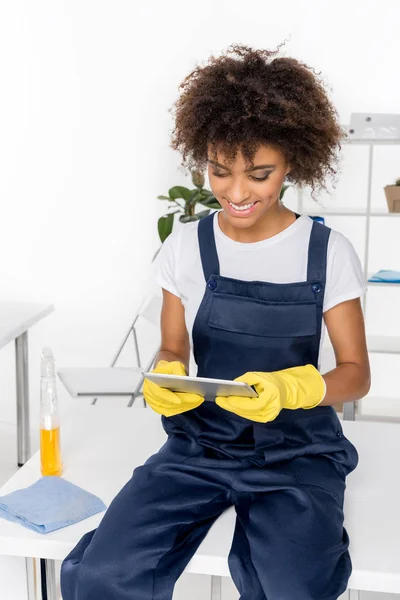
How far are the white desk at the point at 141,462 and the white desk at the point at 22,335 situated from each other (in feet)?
2.84

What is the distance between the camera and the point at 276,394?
1.40 m

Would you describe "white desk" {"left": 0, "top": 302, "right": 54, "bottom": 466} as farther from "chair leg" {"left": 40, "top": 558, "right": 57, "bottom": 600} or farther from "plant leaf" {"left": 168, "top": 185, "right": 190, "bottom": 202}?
"chair leg" {"left": 40, "top": 558, "right": 57, "bottom": 600}

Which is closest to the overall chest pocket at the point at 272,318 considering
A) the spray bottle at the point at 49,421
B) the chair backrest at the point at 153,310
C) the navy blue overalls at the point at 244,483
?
the navy blue overalls at the point at 244,483

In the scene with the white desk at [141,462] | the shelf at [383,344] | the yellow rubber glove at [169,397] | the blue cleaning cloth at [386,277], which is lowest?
the shelf at [383,344]

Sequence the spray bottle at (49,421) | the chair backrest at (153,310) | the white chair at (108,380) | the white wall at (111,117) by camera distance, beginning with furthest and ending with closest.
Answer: the white wall at (111,117)
the chair backrest at (153,310)
the white chair at (108,380)
the spray bottle at (49,421)

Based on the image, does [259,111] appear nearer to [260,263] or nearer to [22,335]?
[260,263]

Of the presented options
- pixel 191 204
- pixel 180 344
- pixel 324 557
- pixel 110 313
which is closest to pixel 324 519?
pixel 324 557

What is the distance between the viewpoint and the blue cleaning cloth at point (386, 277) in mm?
3447

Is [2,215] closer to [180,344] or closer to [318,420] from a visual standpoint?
[180,344]

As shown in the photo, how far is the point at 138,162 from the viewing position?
3910mm

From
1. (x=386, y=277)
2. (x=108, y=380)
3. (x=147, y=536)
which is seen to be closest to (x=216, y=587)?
(x=147, y=536)

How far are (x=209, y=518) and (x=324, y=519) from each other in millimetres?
210

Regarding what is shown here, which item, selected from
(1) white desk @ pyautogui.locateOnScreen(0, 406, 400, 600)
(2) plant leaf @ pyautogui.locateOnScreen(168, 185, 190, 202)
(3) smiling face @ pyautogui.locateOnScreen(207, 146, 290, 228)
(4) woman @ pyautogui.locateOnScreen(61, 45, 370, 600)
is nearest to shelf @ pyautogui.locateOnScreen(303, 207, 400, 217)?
(2) plant leaf @ pyautogui.locateOnScreen(168, 185, 190, 202)

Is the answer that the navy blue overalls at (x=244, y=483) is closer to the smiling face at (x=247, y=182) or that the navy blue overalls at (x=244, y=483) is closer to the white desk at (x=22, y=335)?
the smiling face at (x=247, y=182)
